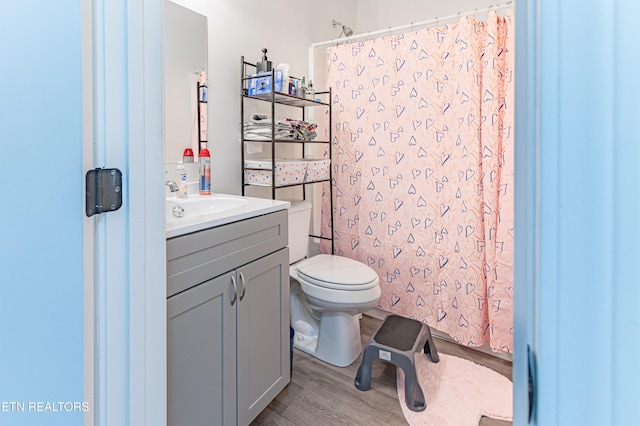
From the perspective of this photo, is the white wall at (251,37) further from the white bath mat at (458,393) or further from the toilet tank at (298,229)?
the white bath mat at (458,393)

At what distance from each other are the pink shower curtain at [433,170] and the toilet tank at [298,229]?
0.47 m

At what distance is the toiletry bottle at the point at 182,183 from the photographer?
66.9 inches

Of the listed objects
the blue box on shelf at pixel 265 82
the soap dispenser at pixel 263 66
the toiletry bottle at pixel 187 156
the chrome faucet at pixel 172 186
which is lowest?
the chrome faucet at pixel 172 186

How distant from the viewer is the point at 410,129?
7.42 ft

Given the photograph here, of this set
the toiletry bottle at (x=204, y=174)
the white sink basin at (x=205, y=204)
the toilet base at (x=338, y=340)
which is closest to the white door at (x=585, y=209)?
the white sink basin at (x=205, y=204)

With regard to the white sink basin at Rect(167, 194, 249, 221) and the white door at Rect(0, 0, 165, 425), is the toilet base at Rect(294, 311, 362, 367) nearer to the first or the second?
the white sink basin at Rect(167, 194, 249, 221)

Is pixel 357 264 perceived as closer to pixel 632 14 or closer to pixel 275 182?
pixel 275 182

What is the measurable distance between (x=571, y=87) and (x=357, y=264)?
1.91 metres

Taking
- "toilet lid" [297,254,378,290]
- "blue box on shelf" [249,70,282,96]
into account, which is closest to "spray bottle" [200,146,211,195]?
"blue box on shelf" [249,70,282,96]

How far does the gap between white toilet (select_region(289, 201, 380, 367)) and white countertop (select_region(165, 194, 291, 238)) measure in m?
0.44

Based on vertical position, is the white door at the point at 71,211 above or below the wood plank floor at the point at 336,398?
above

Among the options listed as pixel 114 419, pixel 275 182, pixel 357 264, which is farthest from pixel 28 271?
pixel 357 264

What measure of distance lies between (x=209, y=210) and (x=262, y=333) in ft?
1.95

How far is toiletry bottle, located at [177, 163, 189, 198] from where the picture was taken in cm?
170
